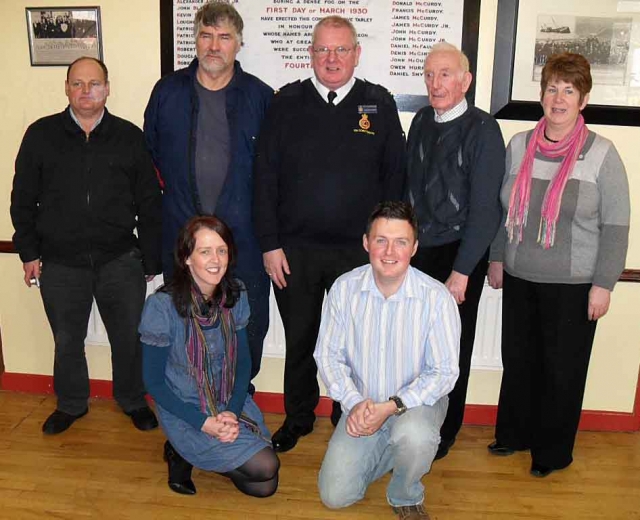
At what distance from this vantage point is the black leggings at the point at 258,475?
7.22 ft

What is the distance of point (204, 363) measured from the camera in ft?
7.28

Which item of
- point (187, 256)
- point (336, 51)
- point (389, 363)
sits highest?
point (336, 51)

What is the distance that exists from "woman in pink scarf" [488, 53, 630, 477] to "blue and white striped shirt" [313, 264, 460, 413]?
415mm

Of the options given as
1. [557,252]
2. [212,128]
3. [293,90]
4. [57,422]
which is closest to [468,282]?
[557,252]

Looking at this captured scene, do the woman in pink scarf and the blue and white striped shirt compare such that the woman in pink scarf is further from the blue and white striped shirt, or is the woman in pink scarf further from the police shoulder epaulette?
the police shoulder epaulette

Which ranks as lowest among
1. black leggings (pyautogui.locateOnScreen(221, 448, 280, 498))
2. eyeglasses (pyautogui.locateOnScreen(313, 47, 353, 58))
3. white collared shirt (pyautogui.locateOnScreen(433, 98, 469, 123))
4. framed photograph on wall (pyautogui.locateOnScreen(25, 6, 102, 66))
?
black leggings (pyautogui.locateOnScreen(221, 448, 280, 498))

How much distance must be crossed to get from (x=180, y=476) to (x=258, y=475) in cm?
31

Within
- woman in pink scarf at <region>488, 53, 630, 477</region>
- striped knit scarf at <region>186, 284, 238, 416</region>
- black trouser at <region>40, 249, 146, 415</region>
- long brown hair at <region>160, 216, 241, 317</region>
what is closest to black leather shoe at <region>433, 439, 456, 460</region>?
woman in pink scarf at <region>488, 53, 630, 477</region>

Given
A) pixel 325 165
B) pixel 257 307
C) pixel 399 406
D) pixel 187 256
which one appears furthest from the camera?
pixel 257 307

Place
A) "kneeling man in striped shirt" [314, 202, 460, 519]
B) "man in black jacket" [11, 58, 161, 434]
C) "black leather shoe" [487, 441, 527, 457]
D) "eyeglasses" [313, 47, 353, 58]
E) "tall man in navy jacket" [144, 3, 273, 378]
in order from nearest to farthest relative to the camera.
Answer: "kneeling man in striped shirt" [314, 202, 460, 519], "eyeglasses" [313, 47, 353, 58], "tall man in navy jacket" [144, 3, 273, 378], "man in black jacket" [11, 58, 161, 434], "black leather shoe" [487, 441, 527, 457]

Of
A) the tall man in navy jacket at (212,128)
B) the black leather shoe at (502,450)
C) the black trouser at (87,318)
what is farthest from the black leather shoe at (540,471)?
the black trouser at (87,318)

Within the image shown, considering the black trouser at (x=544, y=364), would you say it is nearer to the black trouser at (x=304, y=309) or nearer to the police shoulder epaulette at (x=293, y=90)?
the black trouser at (x=304, y=309)

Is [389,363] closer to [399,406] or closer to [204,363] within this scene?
[399,406]

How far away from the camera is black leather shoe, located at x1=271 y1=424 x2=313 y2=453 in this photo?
2.60 m
